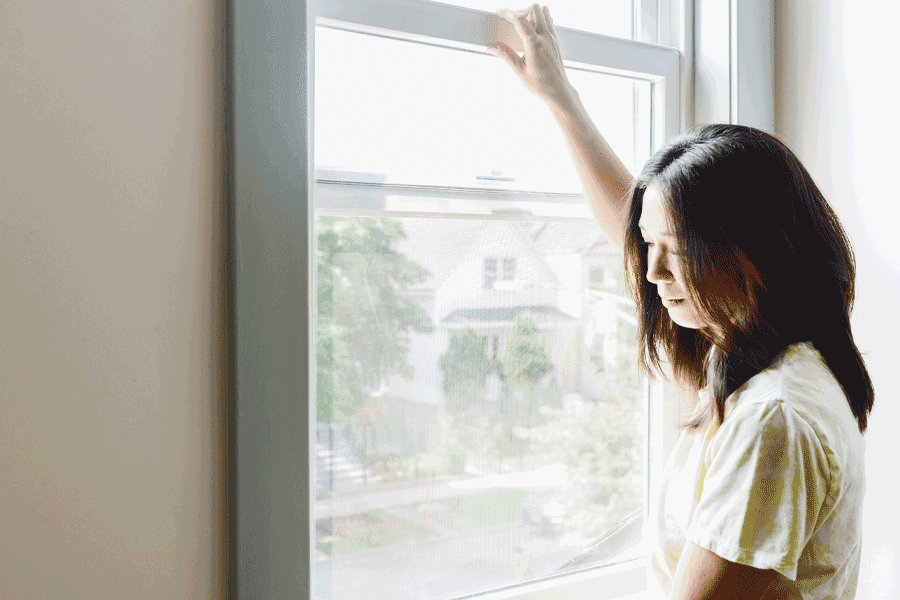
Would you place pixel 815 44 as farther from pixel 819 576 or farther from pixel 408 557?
pixel 408 557

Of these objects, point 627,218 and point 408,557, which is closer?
point 627,218

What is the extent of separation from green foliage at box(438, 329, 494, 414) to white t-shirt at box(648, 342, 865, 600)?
444mm

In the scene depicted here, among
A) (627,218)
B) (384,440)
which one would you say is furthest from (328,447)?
(627,218)

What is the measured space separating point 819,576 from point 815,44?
3.44ft

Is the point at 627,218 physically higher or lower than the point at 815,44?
lower

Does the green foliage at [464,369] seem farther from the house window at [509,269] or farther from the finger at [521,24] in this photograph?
the finger at [521,24]

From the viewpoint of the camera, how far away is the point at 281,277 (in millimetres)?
803

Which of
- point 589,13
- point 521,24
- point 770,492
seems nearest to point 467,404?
point 770,492

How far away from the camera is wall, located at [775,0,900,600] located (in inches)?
46.5

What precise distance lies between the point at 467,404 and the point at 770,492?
1.82 feet

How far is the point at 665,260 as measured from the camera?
2.73 feet

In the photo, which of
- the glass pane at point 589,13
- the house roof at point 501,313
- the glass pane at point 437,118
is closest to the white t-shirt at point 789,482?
the house roof at point 501,313

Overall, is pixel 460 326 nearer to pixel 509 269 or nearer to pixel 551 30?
pixel 509 269

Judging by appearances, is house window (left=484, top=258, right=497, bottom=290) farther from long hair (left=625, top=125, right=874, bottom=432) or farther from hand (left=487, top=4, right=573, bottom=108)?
long hair (left=625, top=125, right=874, bottom=432)
